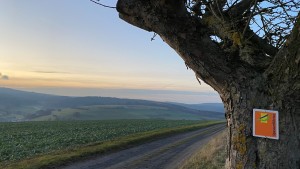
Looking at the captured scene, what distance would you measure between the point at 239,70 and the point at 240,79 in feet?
0.32

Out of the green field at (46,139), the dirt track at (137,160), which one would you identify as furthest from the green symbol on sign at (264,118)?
the green field at (46,139)

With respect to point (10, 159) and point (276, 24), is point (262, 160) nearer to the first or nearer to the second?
point (276, 24)

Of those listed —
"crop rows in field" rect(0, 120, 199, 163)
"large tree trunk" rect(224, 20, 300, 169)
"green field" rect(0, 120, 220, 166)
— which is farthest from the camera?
"crop rows in field" rect(0, 120, 199, 163)

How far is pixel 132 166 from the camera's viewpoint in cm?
1683

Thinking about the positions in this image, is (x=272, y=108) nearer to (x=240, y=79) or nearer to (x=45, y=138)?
(x=240, y=79)

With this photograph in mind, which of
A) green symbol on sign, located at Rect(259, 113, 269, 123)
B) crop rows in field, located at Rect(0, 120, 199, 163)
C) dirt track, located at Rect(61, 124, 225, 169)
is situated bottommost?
crop rows in field, located at Rect(0, 120, 199, 163)

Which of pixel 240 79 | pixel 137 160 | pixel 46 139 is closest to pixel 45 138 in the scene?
pixel 46 139

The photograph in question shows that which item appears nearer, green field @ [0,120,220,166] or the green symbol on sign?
the green symbol on sign

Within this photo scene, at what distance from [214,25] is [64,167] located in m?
14.1

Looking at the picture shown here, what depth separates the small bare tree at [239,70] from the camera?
3.63 metres

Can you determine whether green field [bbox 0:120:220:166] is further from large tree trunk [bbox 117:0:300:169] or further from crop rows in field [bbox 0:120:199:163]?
large tree trunk [bbox 117:0:300:169]

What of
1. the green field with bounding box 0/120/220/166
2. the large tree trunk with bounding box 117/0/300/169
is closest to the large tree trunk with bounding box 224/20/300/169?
the large tree trunk with bounding box 117/0/300/169

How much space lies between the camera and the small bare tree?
11.9ft

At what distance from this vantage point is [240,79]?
3854mm
